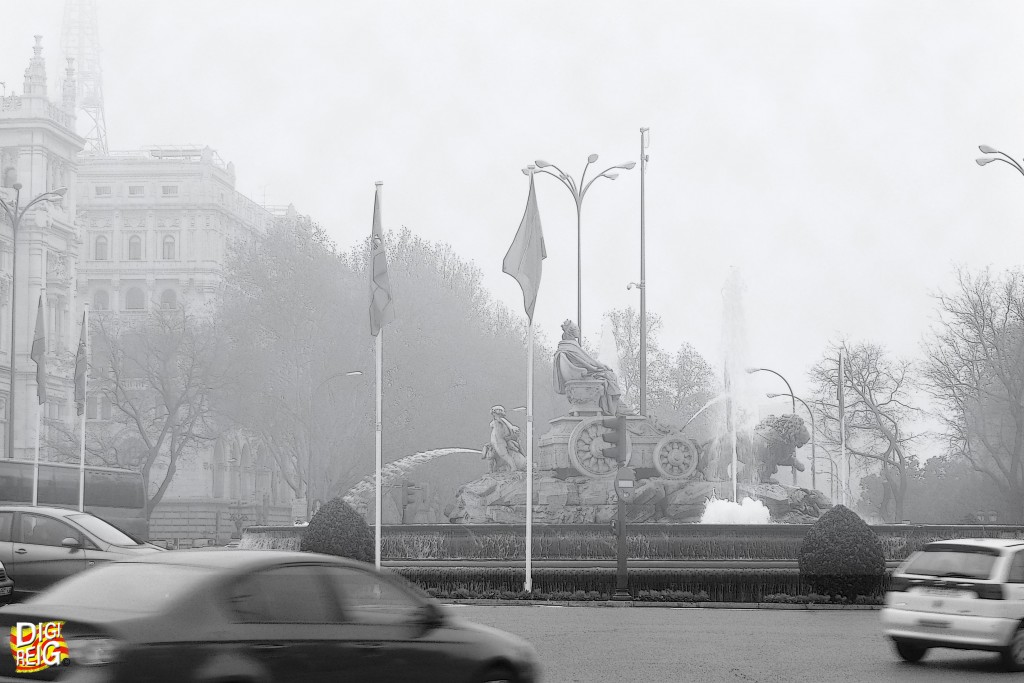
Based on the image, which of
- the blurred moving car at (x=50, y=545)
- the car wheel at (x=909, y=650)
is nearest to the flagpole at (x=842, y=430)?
the blurred moving car at (x=50, y=545)

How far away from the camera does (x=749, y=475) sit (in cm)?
4422

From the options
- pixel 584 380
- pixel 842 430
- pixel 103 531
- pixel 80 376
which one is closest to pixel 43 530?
pixel 103 531

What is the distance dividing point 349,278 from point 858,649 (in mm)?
48300

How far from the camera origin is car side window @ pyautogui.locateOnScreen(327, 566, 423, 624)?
29.5 feet

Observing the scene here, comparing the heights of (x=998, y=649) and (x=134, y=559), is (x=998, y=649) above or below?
below

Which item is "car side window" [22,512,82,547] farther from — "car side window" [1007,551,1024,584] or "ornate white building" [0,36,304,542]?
"ornate white building" [0,36,304,542]

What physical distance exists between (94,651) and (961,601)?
31.8 ft

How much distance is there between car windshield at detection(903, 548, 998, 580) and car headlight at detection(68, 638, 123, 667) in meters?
9.77

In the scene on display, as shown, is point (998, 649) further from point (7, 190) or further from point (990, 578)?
point (7, 190)

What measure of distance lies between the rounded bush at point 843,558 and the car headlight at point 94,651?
17366 mm

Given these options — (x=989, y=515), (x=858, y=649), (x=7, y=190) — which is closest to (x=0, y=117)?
(x=7, y=190)

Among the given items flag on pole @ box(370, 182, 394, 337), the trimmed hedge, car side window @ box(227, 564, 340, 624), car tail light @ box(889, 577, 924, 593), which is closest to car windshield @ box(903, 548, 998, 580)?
car tail light @ box(889, 577, 924, 593)

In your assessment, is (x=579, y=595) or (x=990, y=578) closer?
(x=990, y=578)

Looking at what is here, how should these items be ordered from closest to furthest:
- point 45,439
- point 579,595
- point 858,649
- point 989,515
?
point 858,649 < point 579,595 < point 989,515 < point 45,439
